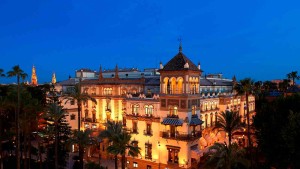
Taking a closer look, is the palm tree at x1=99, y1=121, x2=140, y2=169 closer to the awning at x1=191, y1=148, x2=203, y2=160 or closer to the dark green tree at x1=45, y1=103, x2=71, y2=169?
the dark green tree at x1=45, y1=103, x2=71, y2=169

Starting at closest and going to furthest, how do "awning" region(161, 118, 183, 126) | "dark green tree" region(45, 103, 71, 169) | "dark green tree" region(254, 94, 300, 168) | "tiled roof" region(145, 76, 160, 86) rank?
"dark green tree" region(254, 94, 300, 168)
"dark green tree" region(45, 103, 71, 169)
"awning" region(161, 118, 183, 126)
"tiled roof" region(145, 76, 160, 86)

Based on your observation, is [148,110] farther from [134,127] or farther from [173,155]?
[173,155]

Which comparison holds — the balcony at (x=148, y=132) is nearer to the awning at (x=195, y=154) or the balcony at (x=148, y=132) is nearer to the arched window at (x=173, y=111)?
the arched window at (x=173, y=111)

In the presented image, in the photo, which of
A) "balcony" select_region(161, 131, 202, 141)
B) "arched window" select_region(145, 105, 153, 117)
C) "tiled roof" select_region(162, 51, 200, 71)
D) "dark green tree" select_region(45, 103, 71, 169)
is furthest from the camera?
"arched window" select_region(145, 105, 153, 117)

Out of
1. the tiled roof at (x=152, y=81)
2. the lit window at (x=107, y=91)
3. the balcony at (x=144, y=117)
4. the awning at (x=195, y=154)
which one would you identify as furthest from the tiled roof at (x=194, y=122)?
the lit window at (x=107, y=91)

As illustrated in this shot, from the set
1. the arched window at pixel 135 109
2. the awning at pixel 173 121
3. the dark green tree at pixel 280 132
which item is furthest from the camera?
the arched window at pixel 135 109

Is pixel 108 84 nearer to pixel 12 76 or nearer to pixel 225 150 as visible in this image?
pixel 12 76

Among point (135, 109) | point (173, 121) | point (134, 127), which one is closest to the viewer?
point (173, 121)

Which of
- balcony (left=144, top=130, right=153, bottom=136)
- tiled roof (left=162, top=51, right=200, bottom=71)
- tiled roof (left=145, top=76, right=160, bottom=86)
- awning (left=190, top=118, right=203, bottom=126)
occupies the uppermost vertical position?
tiled roof (left=162, top=51, right=200, bottom=71)

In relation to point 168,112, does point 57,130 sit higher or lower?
lower

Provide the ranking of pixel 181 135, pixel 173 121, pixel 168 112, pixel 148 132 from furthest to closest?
pixel 148 132, pixel 168 112, pixel 173 121, pixel 181 135

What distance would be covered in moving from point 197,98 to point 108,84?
21.9 metres

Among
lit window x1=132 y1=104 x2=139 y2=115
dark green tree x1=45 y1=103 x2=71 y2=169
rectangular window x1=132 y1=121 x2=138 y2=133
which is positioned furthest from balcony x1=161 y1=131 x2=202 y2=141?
dark green tree x1=45 y1=103 x2=71 y2=169

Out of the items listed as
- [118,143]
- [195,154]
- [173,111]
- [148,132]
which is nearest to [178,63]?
[173,111]
